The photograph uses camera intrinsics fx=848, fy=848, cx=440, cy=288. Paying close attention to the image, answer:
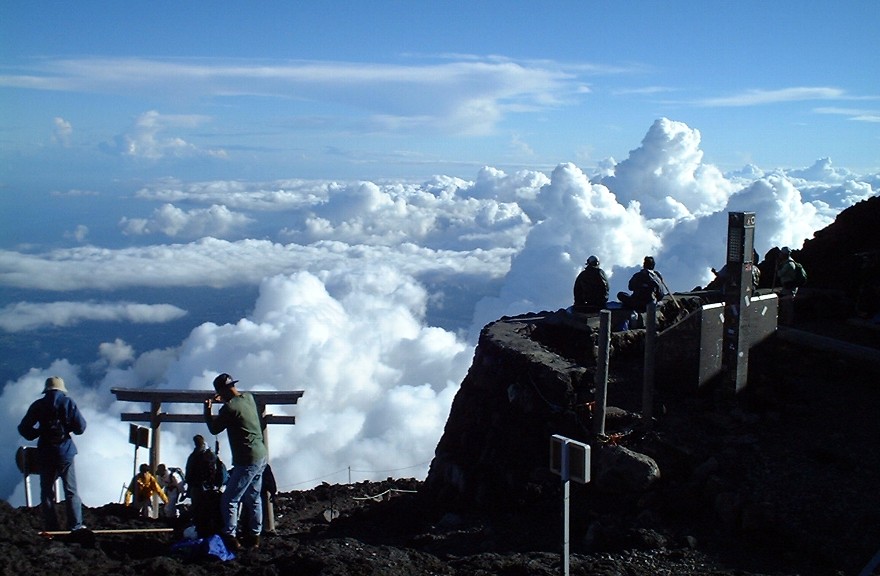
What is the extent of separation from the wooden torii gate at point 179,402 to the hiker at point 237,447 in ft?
2.93

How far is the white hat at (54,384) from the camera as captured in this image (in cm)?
792

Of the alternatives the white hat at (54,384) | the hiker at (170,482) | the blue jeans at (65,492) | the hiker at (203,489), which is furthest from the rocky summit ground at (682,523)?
the white hat at (54,384)

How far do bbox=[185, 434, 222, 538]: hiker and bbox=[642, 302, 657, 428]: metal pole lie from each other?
17.1ft

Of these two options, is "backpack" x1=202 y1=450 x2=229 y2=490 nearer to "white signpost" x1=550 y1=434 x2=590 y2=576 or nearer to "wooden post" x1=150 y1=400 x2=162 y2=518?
"wooden post" x1=150 y1=400 x2=162 y2=518

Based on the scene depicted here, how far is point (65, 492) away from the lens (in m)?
8.30

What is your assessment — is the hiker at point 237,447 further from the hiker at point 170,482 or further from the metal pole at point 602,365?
the metal pole at point 602,365

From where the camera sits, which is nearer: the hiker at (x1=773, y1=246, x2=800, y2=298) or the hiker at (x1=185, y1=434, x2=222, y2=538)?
the hiker at (x1=185, y1=434, x2=222, y2=538)

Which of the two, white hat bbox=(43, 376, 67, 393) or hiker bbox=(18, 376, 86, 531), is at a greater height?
white hat bbox=(43, 376, 67, 393)

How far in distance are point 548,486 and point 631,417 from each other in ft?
4.57

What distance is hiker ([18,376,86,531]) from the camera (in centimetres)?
788

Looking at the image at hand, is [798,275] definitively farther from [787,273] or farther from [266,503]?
[266,503]

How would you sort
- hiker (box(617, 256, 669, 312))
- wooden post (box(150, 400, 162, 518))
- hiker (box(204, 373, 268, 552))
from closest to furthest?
hiker (box(204, 373, 268, 552)) < wooden post (box(150, 400, 162, 518)) < hiker (box(617, 256, 669, 312))

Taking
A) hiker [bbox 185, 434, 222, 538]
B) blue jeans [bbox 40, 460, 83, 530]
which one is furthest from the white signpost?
blue jeans [bbox 40, 460, 83, 530]

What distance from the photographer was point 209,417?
297 inches
